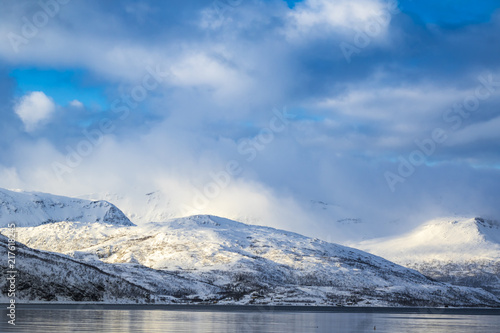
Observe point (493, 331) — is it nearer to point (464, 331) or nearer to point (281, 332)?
point (464, 331)

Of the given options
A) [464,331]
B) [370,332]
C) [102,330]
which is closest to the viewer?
[102,330]

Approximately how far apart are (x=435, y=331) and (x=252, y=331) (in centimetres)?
4336

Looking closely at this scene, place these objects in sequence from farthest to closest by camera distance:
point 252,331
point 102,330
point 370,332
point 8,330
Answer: point 370,332 < point 252,331 < point 102,330 < point 8,330

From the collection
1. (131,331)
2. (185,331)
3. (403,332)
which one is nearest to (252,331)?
(185,331)

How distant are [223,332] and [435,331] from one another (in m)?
49.8

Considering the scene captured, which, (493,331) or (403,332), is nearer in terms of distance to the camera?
(403,332)

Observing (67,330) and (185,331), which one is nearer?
(67,330)

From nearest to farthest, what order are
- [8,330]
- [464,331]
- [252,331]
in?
[8,330], [252,331], [464,331]

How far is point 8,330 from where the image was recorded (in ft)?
309

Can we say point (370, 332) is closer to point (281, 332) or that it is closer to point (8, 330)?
point (281, 332)

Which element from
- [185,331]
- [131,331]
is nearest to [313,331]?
[185,331]

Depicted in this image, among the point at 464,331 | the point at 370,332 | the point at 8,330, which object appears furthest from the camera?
the point at 464,331

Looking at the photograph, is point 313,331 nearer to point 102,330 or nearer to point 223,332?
point 223,332

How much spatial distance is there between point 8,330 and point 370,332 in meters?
66.0
